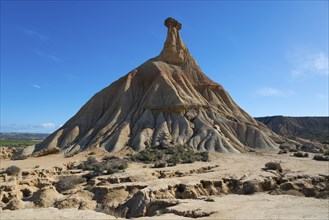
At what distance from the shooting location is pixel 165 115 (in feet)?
151

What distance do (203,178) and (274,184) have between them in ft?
13.6

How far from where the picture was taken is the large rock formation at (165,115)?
40.4 m

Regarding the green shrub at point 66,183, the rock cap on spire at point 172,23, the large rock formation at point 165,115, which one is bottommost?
the green shrub at point 66,183

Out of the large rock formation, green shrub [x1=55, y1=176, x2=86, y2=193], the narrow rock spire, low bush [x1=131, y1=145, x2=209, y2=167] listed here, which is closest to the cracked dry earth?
green shrub [x1=55, y1=176, x2=86, y2=193]

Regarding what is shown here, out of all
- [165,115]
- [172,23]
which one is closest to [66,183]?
[165,115]

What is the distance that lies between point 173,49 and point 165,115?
16217mm

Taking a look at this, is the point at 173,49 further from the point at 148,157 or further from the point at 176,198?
the point at 176,198

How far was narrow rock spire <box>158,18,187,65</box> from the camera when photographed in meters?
56.5

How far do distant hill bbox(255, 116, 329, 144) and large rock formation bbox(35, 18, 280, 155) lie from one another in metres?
50.0

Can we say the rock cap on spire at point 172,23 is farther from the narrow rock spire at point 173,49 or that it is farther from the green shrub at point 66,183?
the green shrub at point 66,183

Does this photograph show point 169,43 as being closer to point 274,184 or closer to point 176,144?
point 176,144

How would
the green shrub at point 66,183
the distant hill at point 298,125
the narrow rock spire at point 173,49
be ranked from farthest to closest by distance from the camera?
the distant hill at point 298,125 < the narrow rock spire at point 173,49 < the green shrub at point 66,183

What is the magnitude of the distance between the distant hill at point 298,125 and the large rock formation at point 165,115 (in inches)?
1969

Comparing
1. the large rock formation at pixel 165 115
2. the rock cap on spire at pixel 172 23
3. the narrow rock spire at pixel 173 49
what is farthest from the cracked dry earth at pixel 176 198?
the rock cap on spire at pixel 172 23
